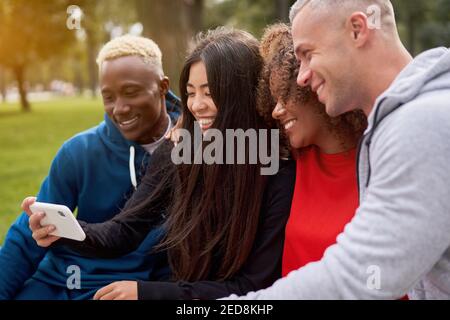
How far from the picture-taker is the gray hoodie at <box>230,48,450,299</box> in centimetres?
136

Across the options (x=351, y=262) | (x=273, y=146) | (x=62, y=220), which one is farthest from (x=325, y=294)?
(x=62, y=220)

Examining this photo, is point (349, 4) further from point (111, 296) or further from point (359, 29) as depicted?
point (111, 296)

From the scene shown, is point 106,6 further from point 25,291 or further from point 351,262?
point 351,262

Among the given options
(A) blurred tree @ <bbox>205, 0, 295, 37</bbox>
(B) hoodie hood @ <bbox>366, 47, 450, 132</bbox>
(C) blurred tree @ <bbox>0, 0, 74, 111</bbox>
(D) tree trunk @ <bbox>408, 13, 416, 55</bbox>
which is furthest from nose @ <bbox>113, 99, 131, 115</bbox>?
(D) tree trunk @ <bbox>408, 13, 416, 55</bbox>

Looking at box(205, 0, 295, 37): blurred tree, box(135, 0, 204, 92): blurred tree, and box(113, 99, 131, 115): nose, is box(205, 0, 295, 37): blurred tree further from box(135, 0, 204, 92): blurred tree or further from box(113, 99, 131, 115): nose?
box(113, 99, 131, 115): nose

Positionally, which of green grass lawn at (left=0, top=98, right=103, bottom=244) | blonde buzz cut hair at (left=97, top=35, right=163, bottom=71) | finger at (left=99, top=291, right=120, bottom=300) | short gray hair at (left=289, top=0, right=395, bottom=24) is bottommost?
green grass lawn at (left=0, top=98, right=103, bottom=244)

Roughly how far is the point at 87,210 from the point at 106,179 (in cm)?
17

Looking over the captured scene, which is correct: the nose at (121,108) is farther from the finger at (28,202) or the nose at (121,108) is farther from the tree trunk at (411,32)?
the tree trunk at (411,32)

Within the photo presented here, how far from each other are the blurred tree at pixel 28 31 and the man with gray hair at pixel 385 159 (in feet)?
38.3

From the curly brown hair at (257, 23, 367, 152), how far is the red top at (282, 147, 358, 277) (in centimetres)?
10

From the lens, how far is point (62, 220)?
214cm

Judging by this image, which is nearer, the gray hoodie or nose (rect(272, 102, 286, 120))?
the gray hoodie

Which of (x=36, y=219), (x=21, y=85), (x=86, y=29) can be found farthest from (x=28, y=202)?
(x=21, y=85)

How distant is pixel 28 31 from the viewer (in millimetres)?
19078
